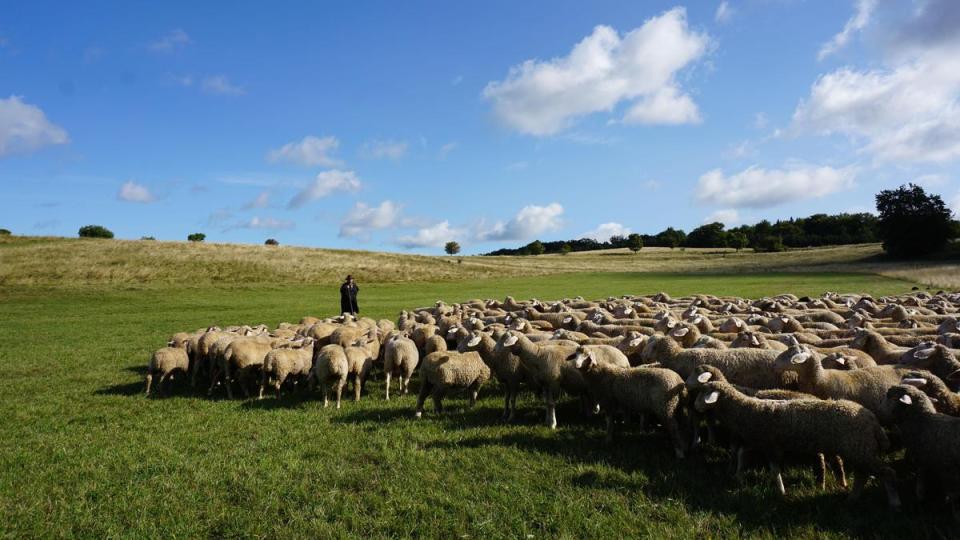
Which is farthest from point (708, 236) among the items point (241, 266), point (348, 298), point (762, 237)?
point (348, 298)

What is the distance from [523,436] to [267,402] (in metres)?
6.47

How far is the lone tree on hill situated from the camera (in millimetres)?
177250

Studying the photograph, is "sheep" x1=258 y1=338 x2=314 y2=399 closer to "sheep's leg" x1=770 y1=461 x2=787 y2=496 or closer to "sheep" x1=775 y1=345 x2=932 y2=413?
"sheep's leg" x1=770 y1=461 x2=787 y2=496

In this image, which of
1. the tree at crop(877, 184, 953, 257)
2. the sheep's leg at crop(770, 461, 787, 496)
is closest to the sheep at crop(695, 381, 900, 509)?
the sheep's leg at crop(770, 461, 787, 496)

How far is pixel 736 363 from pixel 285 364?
955 cm

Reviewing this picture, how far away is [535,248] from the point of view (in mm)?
178000

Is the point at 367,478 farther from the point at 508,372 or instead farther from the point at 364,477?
the point at 508,372

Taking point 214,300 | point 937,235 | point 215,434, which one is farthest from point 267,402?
point 937,235

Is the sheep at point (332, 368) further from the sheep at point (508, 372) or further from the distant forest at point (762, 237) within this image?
the distant forest at point (762, 237)

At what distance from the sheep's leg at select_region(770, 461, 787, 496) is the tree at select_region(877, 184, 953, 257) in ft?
321

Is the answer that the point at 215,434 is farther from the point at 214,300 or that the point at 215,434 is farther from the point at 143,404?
the point at 214,300

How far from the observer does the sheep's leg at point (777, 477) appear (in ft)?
21.6

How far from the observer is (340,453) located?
8469 mm

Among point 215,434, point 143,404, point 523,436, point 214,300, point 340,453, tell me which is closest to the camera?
point 340,453
